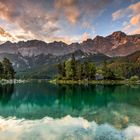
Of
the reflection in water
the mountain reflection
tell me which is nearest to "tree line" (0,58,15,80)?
the reflection in water

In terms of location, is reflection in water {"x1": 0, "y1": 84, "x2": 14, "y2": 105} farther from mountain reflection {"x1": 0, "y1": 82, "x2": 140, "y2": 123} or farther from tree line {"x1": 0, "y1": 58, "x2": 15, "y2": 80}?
tree line {"x1": 0, "y1": 58, "x2": 15, "y2": 80}

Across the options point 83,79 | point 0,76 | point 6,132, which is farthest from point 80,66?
point 6,132

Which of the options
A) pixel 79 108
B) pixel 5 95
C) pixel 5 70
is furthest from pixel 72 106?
pixel 5 70

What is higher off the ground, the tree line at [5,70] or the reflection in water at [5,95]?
the tree line at [5,70]

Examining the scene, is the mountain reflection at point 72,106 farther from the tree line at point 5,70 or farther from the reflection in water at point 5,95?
the tree line at point 5,70

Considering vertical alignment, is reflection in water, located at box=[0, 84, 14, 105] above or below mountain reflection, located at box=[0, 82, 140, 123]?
above

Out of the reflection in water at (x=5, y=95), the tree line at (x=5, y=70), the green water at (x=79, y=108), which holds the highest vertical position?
the tree line at (x=5, y=70)

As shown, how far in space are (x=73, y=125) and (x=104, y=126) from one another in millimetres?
3988

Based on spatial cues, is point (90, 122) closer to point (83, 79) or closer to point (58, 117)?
point (58, 117)

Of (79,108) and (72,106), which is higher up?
(72,106)

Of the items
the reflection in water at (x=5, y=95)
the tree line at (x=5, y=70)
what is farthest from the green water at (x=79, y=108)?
the tree line at (x=5, y=70)

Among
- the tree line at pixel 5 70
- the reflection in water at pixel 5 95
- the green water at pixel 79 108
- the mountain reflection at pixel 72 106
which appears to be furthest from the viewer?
the tree line at pixel 5 70

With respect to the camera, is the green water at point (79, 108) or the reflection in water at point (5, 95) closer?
the green water at point (79, 108)

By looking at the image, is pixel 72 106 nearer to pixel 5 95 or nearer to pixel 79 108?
pixel 79 108
